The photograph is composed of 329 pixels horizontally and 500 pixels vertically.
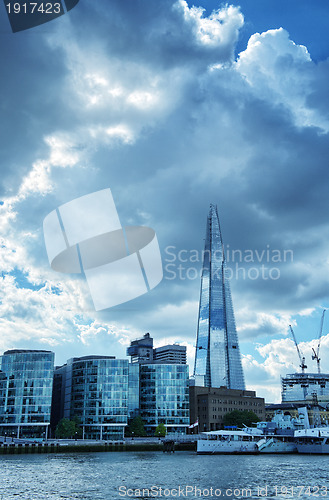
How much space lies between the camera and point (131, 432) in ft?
537

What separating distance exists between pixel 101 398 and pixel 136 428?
1430 cm

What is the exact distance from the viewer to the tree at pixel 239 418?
18038 centimetres

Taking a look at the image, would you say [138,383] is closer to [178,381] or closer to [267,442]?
[178,381]

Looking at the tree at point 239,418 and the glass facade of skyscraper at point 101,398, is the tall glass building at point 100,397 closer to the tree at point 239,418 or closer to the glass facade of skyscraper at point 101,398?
the glass facade of skyscraper at point 101,398

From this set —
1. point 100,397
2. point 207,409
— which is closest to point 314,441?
point 100,397

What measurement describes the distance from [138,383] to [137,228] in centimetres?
10180

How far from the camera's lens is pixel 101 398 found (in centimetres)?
16412

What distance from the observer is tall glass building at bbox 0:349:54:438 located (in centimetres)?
15050

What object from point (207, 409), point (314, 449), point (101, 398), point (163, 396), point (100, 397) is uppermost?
point (163, 396)

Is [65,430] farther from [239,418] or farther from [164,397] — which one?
[239,418]

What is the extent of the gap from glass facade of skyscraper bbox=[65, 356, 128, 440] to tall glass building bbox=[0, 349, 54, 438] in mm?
14524

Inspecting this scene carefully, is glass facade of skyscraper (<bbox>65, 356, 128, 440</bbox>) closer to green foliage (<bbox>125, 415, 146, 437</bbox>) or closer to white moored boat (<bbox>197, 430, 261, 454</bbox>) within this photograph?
green foliage (<bbox>125, 415, 146, 437</bbox>)

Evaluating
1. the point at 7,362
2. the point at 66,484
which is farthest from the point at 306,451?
the point at 7,362

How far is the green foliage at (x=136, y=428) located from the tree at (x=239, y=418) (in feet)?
115
